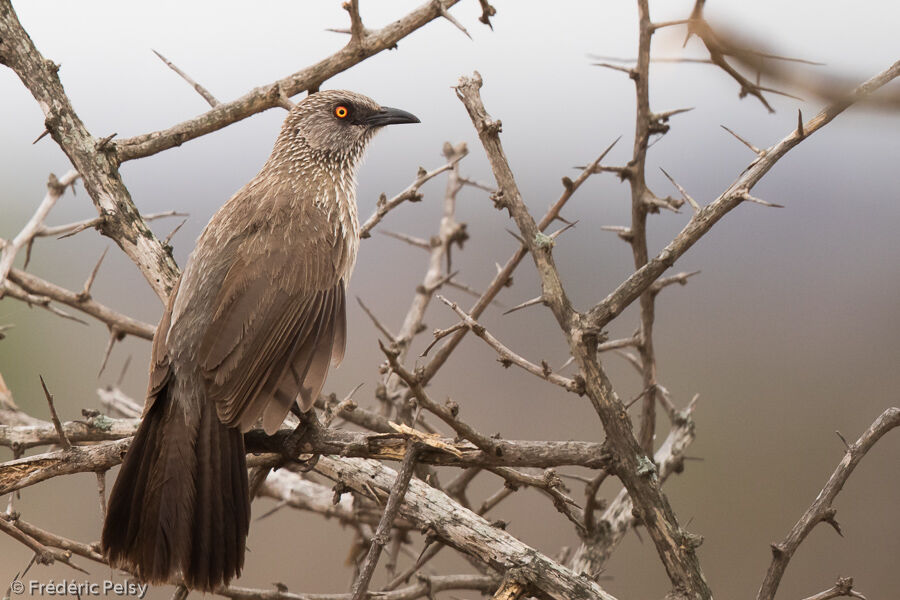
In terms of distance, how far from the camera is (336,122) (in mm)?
3744

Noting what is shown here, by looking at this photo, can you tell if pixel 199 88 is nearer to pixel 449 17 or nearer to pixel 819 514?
pixel 449 17

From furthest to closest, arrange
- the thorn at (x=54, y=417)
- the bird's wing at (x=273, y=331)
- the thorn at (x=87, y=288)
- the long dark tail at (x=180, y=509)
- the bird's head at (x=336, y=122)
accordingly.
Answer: the bird's head at (x=336, y=122), the thorn at (x=87, y=288), the bird's wing at (x=273, y=331), the long dark tail at (x=180, y=509), the thorn at (x=54, y=417)

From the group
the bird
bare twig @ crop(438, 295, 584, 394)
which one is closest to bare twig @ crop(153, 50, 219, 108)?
the bird

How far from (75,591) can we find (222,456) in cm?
56

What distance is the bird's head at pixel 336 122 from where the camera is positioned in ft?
12.1

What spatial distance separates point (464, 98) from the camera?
251 cm

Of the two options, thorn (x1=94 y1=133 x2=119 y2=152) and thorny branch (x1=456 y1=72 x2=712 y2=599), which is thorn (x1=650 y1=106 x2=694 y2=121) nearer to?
thorny branch (x1=456 y1=72 x2=712 y2=599)

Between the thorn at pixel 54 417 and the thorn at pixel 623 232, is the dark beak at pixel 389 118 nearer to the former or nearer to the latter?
the thorn at pixel 623 232

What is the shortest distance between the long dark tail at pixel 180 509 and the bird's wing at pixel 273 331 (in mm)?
136

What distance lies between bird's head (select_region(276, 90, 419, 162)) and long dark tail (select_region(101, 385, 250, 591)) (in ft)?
4.93

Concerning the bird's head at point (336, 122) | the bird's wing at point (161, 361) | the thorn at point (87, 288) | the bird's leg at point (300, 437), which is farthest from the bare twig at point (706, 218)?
the thorn at point (87, 288)

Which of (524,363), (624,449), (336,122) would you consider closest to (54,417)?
(524,363)

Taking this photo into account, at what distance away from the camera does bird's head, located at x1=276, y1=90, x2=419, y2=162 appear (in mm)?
3674

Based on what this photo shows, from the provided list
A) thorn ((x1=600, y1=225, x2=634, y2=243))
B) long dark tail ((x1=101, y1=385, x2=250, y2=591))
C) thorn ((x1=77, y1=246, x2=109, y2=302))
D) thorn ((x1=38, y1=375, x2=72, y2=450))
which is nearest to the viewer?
thorn ((x1=38, y1=375, x2=72, y2=450))
